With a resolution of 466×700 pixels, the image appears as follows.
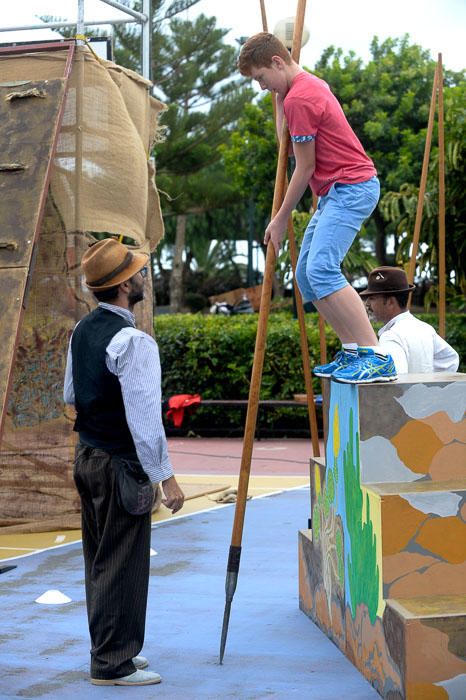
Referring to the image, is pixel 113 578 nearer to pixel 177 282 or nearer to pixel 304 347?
pixel 304 347

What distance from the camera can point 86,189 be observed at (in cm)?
805

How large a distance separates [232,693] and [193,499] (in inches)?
209

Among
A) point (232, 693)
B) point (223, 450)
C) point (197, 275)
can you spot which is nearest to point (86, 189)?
point (232, 693)

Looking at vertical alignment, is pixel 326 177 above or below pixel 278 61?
below

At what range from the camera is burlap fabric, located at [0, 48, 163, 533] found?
8.05m

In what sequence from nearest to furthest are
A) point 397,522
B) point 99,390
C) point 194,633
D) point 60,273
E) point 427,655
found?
point 427,655 < point 397,522 < point 99,390 < point 194,633 < point 60,273

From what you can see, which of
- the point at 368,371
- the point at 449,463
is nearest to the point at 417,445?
the point at 449,463

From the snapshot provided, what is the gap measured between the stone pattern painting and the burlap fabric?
3645mm

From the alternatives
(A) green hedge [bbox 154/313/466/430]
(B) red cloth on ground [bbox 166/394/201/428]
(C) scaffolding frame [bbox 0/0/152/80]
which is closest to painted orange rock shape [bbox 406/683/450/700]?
(C) scaffolding frame [bbox 0/0/152/80]

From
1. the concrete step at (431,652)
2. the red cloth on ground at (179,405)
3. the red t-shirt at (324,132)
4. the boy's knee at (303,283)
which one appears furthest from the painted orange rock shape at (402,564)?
the red cloth on ground at (179,405)

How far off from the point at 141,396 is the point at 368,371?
0.93 metres

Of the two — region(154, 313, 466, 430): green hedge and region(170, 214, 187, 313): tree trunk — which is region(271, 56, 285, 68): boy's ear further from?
region(170, 214, 187, 313): tree trunk

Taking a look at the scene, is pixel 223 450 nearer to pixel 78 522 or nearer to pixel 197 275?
pixel 78 522

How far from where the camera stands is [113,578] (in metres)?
4.38
